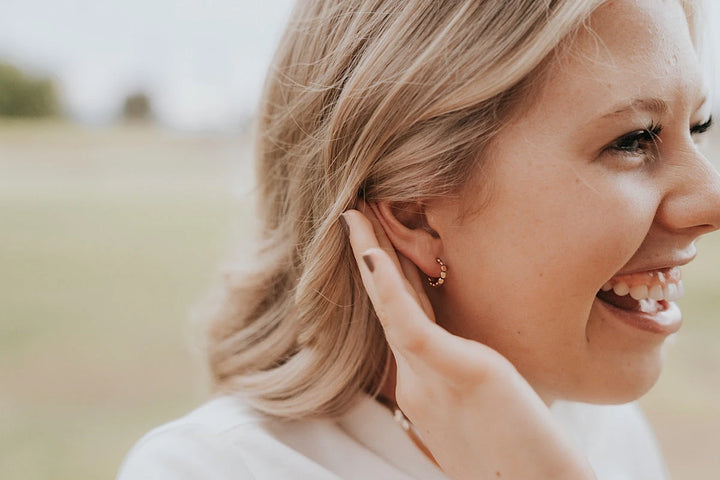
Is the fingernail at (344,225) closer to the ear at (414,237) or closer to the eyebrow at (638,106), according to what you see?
the ear at (414,237)

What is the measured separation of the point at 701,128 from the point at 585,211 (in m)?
0.33

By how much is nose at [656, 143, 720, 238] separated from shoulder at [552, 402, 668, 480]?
24.7 inches

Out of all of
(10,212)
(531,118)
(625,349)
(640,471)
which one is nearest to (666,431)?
(640,471)

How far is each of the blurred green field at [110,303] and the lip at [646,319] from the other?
151 cm

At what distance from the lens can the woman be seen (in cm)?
102

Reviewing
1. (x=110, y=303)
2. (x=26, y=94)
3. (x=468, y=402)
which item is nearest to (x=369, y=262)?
(x=468, y=402)

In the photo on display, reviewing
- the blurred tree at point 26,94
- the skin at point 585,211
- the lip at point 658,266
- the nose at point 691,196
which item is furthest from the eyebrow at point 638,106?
the blurred tree at point 26,94

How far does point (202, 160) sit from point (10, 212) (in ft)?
4.18

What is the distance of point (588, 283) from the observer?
1.08 m

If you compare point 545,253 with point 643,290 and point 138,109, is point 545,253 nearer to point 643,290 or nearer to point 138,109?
point 643,290

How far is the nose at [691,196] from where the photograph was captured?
108cm

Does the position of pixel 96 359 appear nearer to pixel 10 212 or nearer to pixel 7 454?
pixel 7 454

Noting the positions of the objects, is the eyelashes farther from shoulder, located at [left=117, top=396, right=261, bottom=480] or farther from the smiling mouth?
shoulder, located at [left=117, top=396, right=261, bottom=480]

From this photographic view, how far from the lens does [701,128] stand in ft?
4.00
